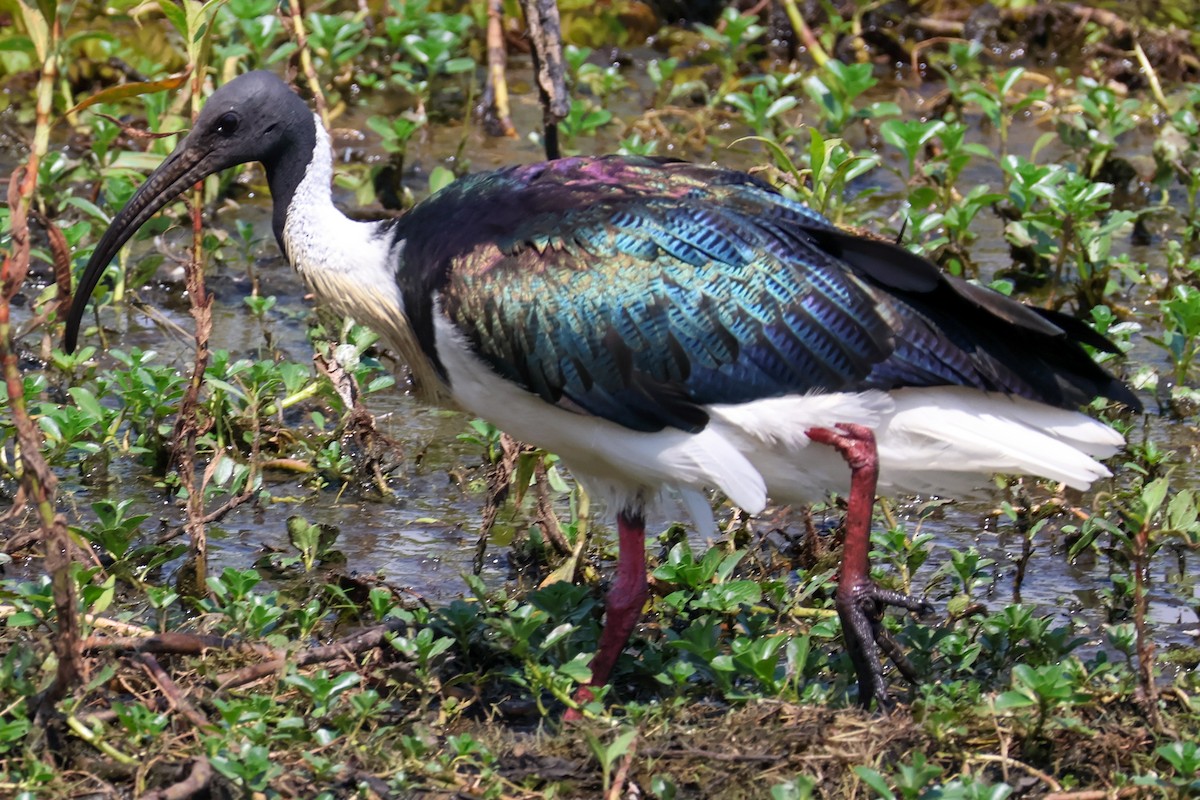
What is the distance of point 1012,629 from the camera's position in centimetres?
482

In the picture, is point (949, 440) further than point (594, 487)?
No

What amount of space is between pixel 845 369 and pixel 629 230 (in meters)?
0.70

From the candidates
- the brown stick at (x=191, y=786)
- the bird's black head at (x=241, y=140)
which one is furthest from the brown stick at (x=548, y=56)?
the brown stick at (x=191, y=786)

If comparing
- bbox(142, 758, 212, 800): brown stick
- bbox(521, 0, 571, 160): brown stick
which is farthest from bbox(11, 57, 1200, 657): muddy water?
bbox(142, 758, 212, 800): brown stick

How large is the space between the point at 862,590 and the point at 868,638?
139 millimetres

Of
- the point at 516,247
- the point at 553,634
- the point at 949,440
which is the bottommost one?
the point at 553,634

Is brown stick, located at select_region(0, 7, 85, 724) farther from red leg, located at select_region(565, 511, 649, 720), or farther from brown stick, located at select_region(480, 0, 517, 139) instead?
brown stick, located at select_region(480, 0, 517, 139)

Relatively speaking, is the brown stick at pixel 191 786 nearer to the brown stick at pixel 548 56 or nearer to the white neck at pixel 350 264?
the white neck at pixel 350 264

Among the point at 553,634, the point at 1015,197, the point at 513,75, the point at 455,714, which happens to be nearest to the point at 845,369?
the point at 553,634

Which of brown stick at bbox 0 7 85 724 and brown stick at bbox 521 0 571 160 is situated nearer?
brown stick at bbox 0 7 85 724

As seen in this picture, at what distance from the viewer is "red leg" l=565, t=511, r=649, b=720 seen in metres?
4.95

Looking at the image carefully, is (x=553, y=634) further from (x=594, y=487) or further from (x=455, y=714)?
(x=594, y=487)

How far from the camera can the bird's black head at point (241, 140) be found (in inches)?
208

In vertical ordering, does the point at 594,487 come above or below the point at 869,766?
above
